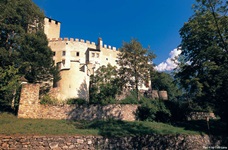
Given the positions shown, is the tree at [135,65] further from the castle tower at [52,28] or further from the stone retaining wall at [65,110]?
the castle tower at [52,28]

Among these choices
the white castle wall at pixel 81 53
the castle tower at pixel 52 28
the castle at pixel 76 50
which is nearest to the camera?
the white castle wall at pixel 81 53

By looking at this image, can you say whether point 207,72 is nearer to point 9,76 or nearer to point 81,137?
point 81,137

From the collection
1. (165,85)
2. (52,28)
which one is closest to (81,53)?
(52,28)

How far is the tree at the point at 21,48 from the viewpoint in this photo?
21.9 meters

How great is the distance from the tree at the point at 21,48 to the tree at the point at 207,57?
1852 cm

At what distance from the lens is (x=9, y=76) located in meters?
17.4

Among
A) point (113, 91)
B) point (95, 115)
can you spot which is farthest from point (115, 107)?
point (113, 91)

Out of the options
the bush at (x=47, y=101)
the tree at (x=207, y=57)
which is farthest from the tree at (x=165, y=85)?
the bush at (x=47, y=101)

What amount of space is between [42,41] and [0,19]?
5.87m

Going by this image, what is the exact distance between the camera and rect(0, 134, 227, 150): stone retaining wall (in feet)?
34.8

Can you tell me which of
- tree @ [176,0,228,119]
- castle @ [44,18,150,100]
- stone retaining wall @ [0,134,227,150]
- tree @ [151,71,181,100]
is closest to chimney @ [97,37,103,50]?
castle @ [44,18,150,100]

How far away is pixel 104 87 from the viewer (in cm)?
2689

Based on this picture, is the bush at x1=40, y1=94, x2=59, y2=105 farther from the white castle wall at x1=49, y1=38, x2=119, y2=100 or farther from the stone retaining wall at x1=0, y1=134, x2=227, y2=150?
the stone retaining wall at x1=0, y1=134, x2=227, y2=150

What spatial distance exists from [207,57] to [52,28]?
132 ft
